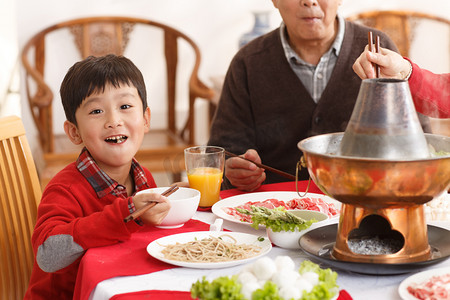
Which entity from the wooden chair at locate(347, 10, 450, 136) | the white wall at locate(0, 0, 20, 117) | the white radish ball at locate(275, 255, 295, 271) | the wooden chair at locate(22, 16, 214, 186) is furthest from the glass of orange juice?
the wooden chair at locate(347, 10, 450, 136)

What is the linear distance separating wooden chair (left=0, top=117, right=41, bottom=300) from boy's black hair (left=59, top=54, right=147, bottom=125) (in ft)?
0.99

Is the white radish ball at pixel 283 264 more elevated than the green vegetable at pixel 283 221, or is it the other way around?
the white radish ball at pixel 283 264

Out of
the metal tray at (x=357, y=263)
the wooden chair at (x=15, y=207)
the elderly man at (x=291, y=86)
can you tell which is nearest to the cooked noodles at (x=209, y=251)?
the metal tray at (x=357, y=263)

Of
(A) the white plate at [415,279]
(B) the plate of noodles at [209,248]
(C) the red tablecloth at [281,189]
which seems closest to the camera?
(A) the white plate at [415,279]

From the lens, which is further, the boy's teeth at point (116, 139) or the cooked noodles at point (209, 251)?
the boy's teeth at point (116, 139)

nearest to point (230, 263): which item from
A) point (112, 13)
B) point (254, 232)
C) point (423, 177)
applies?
point (254, 232)

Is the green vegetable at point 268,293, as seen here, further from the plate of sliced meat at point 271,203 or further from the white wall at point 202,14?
the white wall at point 202,14

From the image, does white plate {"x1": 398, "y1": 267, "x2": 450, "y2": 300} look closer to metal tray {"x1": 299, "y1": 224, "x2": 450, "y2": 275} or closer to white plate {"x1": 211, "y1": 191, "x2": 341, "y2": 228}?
metal tray {"x1": 299, "y1": 224, "x2": 450, "y2": 275}

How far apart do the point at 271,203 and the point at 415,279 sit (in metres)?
0.53

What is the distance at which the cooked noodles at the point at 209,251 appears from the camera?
1.20 meters

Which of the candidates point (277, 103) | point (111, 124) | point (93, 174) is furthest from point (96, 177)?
point (277, 103)

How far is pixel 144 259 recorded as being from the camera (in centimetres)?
126

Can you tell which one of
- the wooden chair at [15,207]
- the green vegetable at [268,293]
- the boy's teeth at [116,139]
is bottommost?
the wooden chair at [15,207]

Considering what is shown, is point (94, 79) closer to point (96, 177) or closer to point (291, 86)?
point (96, 177)
